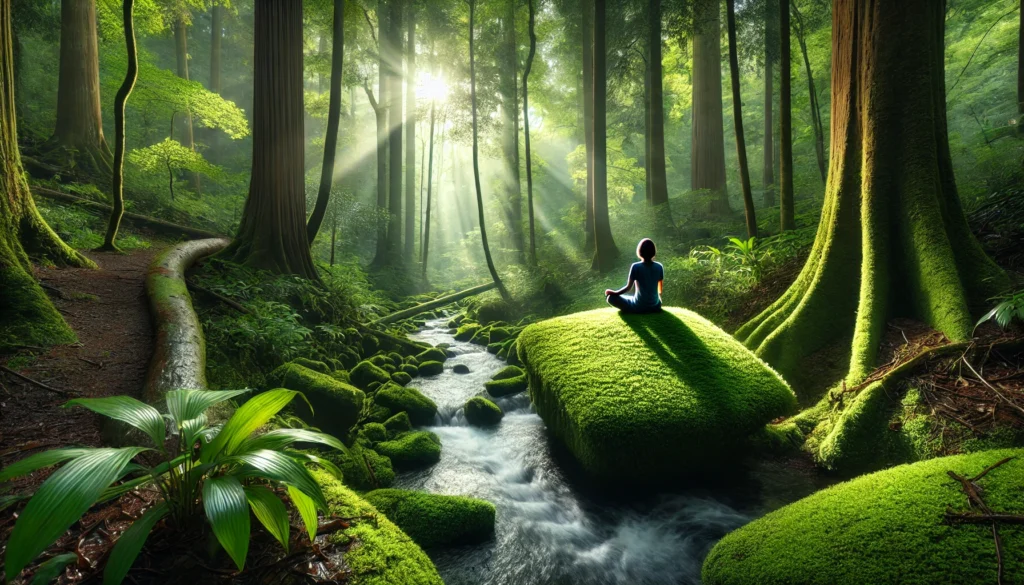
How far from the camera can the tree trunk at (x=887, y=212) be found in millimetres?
3908

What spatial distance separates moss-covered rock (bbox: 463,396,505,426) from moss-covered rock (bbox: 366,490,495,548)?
2.21 m

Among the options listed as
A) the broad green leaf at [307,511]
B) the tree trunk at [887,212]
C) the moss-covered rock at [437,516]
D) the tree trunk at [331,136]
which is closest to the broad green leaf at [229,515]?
the broad green leaf at [307,511]

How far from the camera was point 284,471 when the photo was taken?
5.35ft

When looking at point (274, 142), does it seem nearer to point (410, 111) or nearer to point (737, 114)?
point (737, 114)

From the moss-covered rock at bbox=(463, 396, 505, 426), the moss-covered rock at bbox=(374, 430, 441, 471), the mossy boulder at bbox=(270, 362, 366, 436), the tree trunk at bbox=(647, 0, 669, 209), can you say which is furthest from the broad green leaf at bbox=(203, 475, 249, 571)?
the tree trunk at bbox=(647, 0, 669, 209)

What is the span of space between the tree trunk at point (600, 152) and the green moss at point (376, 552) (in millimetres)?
9570

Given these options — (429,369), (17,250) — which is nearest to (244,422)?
(17,250)

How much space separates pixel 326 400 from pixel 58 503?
12.2 ft

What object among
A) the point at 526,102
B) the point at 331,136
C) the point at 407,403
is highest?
the point at 526,102

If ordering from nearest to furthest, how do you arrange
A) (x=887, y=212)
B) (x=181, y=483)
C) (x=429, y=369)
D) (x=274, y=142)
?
(x=181, y=483) → (x=887, y=212) → (x=274, y=142) → (x=429, y=369)

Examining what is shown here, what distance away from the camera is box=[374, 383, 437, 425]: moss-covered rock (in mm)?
5734

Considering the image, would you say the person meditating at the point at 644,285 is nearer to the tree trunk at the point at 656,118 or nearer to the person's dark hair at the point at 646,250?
the person's dark hair at the point at 646,250

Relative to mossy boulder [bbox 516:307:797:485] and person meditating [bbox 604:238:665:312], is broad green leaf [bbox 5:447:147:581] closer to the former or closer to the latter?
mossy boulder [bbox 516:307:797:485]

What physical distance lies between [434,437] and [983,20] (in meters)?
24.3
